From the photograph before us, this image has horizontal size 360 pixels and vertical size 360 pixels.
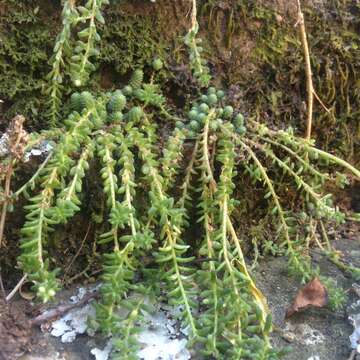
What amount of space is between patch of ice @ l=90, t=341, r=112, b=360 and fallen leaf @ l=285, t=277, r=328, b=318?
48 cm

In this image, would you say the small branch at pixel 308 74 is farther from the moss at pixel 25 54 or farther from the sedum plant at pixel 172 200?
the moss at pixel 25 54

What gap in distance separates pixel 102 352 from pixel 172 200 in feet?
1.24

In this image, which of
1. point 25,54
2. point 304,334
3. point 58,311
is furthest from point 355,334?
point 25,54

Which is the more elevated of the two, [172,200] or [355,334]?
[172,200]

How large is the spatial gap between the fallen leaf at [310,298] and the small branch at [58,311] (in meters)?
0.51

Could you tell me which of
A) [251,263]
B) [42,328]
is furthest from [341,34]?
[42,328]

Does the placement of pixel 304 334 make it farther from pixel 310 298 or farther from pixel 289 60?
pixel 289 60

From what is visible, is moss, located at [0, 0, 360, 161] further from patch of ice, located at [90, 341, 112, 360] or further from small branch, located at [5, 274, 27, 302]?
patch of ice, located at [90, 341, 112, 360]

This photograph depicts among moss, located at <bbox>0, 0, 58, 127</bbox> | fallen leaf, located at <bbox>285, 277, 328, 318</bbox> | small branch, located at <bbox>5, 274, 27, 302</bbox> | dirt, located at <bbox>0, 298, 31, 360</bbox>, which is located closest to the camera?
dirt, located at <bbox>0, 298, 31, 360</bbox>

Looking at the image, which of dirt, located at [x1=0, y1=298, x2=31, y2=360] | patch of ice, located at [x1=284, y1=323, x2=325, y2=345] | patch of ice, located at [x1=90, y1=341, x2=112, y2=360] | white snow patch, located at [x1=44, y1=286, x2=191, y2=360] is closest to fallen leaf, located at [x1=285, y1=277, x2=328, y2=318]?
patch of ice, located at [x1=284, y1=323, x2=325, y2=345]

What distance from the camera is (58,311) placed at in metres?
1.54

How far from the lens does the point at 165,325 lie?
61.1 inches

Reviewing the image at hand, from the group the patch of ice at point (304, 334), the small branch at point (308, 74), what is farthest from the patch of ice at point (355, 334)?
the small branch at point (308, 74)

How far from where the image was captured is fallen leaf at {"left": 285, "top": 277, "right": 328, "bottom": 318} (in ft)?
5.36
